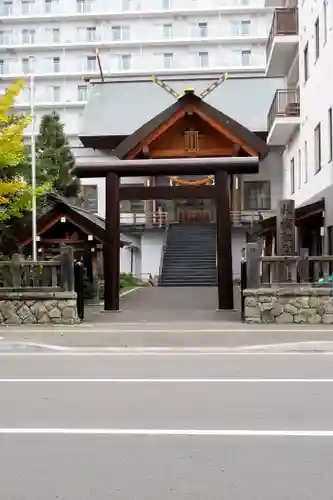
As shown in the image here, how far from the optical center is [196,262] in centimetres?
3447

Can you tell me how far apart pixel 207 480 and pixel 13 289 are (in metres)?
11.2

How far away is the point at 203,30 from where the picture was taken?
2314 inches

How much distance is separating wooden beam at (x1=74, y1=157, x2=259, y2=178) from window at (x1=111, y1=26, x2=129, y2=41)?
4498 centimetres

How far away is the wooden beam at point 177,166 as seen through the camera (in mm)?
16812

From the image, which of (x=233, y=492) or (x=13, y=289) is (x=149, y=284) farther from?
(x=233, y=492)

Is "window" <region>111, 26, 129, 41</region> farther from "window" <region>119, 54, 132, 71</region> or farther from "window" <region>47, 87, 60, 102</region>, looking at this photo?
"window" <region>47, 87, 60, 102</region>

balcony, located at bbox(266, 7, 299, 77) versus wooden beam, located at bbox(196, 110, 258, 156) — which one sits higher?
balcony, located at bbox(266, 7, 299, 77)

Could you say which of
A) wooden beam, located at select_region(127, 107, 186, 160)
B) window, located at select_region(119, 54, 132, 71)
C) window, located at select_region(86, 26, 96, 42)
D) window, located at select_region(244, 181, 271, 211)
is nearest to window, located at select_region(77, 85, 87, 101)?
window, located at select_region(119, 54, 132, 71)

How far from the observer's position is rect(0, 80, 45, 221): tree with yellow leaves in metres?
16.5

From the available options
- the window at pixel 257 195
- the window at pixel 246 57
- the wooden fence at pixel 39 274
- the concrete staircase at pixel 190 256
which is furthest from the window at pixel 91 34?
the wooden fence at pixel 39 274

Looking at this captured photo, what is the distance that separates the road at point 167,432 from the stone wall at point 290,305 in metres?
4.57

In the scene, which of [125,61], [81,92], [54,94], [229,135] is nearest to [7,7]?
[54,94]

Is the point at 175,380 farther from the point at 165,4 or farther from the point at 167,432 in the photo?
the point at 165,4

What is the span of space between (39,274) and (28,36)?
50159 millimetres
